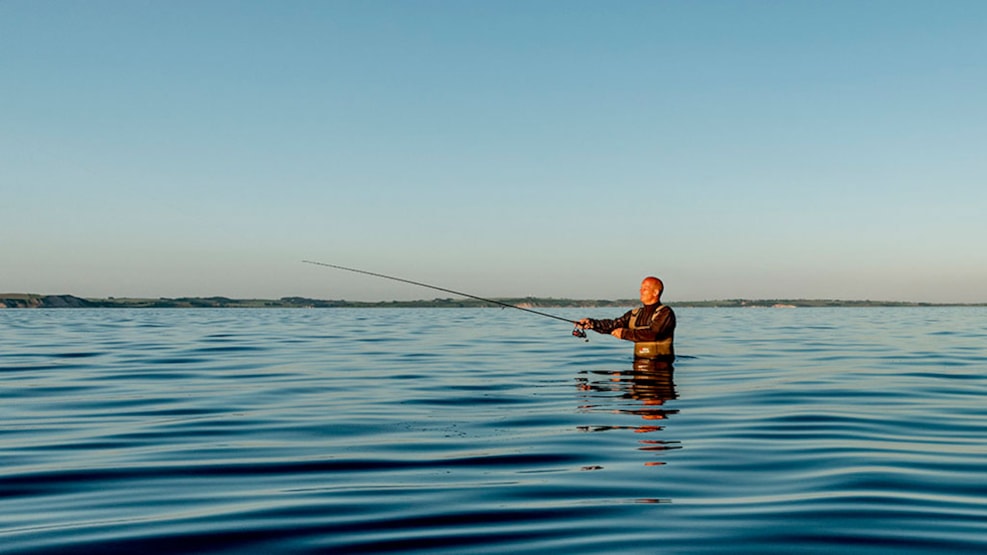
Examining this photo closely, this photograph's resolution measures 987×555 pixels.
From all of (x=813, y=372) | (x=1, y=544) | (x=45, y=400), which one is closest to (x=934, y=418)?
(x=813, y=372)

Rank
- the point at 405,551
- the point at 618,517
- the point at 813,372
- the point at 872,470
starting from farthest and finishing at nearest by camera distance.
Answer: the point at 813,372 → the point at 872,470 → the point at 618,517 → the point at 405,551

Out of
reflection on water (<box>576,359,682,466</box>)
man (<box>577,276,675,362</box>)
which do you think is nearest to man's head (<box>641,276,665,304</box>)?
man (<box>577,276,675,362</box>)

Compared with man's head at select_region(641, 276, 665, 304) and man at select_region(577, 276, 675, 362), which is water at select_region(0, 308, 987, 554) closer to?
man at select_region(577, 276, 675, 362)

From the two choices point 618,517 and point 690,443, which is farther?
point 690,443

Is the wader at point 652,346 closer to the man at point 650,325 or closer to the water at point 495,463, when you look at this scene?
the man at point 650,325

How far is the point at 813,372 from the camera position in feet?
60.3

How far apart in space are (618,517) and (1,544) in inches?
158

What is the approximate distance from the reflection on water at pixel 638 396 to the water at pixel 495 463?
0.06 meters

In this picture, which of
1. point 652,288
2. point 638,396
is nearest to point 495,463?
point 638,396

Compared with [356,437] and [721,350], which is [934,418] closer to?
[356,437]

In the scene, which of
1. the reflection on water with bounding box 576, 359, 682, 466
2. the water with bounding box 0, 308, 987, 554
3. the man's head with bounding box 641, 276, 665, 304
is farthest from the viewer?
the man's head with bounding box 641, 276, 665, 304

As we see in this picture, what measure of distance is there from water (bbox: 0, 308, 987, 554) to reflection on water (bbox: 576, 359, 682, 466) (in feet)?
0.21

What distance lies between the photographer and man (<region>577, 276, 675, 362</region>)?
15.5 meters

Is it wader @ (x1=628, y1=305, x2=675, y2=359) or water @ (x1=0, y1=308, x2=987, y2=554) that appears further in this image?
wader @ (x1=628, y1=305, x2=675, y2=359)
